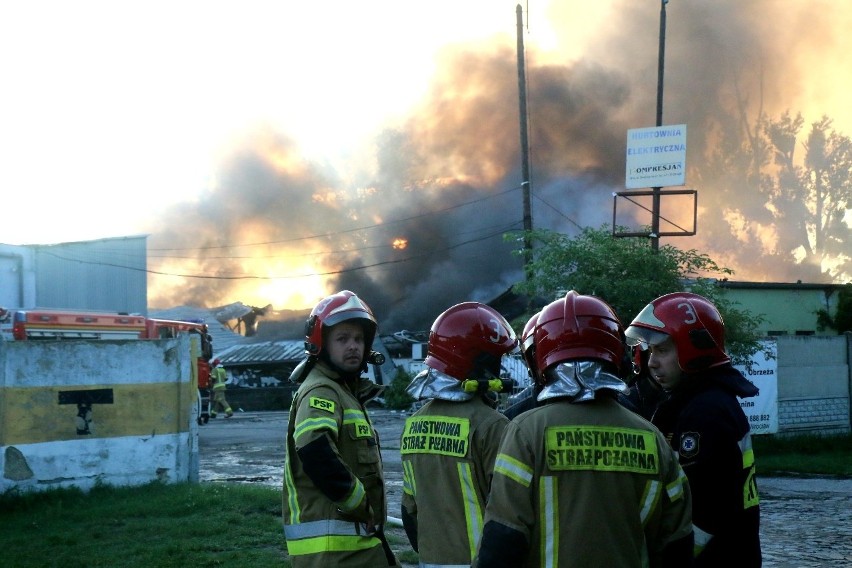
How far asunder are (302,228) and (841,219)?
70.7ft

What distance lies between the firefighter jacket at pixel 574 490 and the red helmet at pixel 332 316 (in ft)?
5.15

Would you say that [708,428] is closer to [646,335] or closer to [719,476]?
[719,476]

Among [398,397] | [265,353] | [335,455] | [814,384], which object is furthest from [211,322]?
[335,455]

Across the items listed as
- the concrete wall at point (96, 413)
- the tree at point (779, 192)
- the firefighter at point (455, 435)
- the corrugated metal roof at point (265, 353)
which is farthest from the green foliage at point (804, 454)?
the corrugated metal roof at point (265, 353)

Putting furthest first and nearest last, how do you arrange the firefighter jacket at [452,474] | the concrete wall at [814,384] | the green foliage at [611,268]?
1. the concrete wall at [814,384]
2. the green foliage at [611,268]
3. the firefighter jacket at [452,474]

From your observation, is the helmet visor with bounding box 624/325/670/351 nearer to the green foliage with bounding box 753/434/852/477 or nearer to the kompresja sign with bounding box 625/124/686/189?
the green foliage with bounding box 753/434/852/477

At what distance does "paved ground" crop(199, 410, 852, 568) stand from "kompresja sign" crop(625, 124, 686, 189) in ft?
24.2

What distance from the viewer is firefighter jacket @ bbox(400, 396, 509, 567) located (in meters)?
3.12

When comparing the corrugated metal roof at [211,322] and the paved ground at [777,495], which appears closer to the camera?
the paved ground at [777,495]

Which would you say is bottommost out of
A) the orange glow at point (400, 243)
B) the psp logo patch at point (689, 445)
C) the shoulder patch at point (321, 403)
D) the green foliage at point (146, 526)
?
the green foliage at point (146, 526)

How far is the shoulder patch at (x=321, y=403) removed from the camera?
350 cm

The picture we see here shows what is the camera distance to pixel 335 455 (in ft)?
11.1

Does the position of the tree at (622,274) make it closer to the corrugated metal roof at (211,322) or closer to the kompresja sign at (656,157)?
the kompresja sign at (656,157)

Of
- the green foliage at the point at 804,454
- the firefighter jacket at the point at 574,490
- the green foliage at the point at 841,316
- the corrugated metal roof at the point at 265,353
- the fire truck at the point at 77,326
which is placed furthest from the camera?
the corrugated metal roof at the point at 265,353
